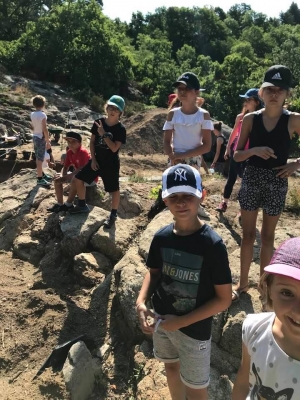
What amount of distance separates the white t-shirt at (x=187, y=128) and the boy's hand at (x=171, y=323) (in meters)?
2.30

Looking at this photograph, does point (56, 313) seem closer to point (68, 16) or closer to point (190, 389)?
point (190, 389)

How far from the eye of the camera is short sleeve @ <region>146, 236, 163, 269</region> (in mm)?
2245

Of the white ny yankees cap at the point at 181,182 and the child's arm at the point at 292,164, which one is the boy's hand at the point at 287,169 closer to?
the child's arm at the point at 292,164

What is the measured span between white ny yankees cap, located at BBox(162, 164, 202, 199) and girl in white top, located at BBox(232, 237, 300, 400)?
0.73 metres

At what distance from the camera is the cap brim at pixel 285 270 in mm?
1334

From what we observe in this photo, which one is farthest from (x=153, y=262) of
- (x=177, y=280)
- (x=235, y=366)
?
(x=235, y=366)

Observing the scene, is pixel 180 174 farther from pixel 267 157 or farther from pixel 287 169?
→ pixel 287 169

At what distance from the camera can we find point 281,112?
2855 millimetres

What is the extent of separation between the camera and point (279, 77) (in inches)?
106

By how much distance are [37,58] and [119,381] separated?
87.5 ft

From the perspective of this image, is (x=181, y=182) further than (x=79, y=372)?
No

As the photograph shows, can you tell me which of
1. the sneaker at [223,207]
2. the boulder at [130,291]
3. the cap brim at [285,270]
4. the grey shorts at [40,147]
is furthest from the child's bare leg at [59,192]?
the cap brim at [285,270]

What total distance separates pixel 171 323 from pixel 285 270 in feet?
3.06

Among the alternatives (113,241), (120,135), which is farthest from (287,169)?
(113,241)
